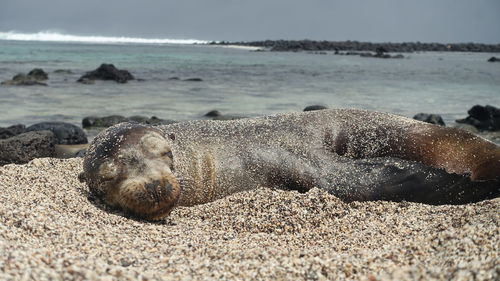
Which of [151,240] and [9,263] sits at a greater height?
[9,263]

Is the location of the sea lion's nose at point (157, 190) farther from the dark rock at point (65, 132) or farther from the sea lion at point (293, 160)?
the dark rock at point (65, 132)

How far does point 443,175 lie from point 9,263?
12.2 ft

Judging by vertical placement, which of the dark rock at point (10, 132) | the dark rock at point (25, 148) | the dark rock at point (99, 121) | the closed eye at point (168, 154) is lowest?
the dark rock at point (99, 121)

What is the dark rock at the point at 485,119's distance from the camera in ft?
41.2

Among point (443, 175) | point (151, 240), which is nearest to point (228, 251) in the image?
point (151, 240)

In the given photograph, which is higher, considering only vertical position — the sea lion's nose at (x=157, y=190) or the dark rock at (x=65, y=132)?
the sea lion's nose at (x=157, y=190)

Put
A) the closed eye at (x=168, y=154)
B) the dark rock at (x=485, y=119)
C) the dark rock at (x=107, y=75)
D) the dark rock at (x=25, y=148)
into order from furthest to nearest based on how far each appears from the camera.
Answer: the dark rock at (x=107, y=75) → the dark rock at (x=485, y=119) → the dark rock at (x=25, y=148) → the closed eye at (x=168, y=154)

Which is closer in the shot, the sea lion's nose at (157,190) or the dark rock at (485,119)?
the sea lion's nose at (157,190)

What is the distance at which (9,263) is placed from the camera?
106 inches

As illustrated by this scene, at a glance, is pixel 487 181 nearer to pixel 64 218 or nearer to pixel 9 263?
pixel 64 218

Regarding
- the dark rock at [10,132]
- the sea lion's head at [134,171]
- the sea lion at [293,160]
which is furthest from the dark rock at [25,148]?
the sea lion's head at [134,171]

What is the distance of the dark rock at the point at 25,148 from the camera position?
7855 mm

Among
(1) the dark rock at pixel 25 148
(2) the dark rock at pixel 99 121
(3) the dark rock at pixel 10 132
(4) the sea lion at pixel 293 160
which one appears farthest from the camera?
(2) the dark rock at pixel 99 121

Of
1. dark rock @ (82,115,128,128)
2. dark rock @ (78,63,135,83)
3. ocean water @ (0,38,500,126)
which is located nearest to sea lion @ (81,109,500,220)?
dark rock @ (82,115,128,128)
